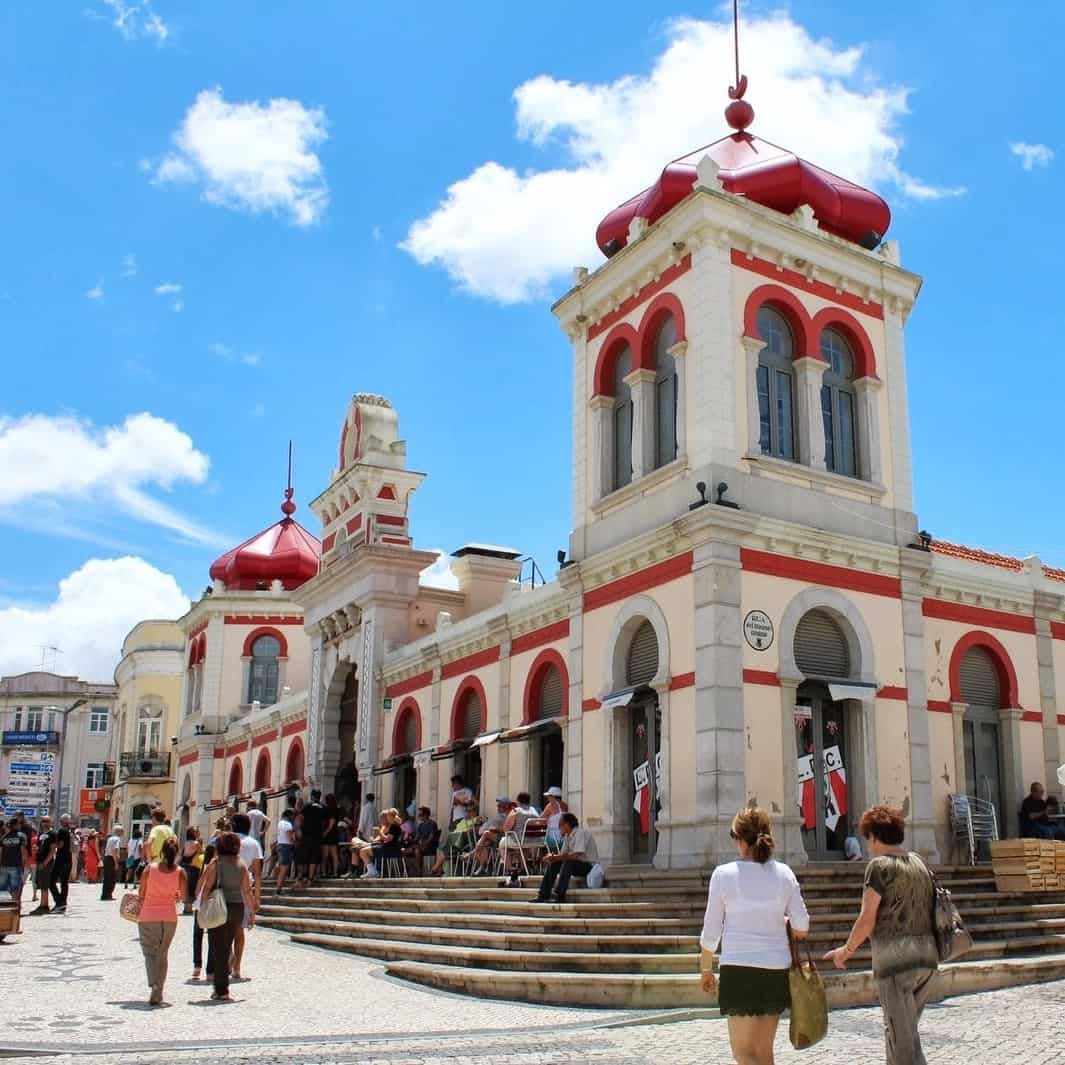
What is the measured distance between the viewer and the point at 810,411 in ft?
58.9

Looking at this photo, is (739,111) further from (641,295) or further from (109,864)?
(109,864)

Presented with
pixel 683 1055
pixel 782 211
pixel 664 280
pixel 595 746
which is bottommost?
pixel 683 1055

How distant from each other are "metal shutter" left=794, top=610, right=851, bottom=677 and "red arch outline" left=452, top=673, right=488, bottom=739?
290 inches

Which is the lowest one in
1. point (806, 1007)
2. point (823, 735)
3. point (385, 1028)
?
point (385, 1028)

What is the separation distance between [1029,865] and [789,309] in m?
8.32

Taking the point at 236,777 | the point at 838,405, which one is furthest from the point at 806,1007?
the point at 236,777

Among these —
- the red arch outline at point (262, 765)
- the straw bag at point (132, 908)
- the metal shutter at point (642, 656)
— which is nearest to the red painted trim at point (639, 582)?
the metal shutter at point (642, 656)

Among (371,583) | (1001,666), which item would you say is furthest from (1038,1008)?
(371,583)

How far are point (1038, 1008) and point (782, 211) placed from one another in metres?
12.7

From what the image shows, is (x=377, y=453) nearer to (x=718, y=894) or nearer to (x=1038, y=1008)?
(x=1038, y=1008)

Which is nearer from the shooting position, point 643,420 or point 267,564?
Answer: point 643,420

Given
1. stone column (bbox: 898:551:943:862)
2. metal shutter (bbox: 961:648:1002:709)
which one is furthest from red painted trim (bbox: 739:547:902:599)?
metal shutter (bbox: 961:648:1002:709)

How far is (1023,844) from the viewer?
14789 millimetres

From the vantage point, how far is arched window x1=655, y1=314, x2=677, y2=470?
18.1 meters
